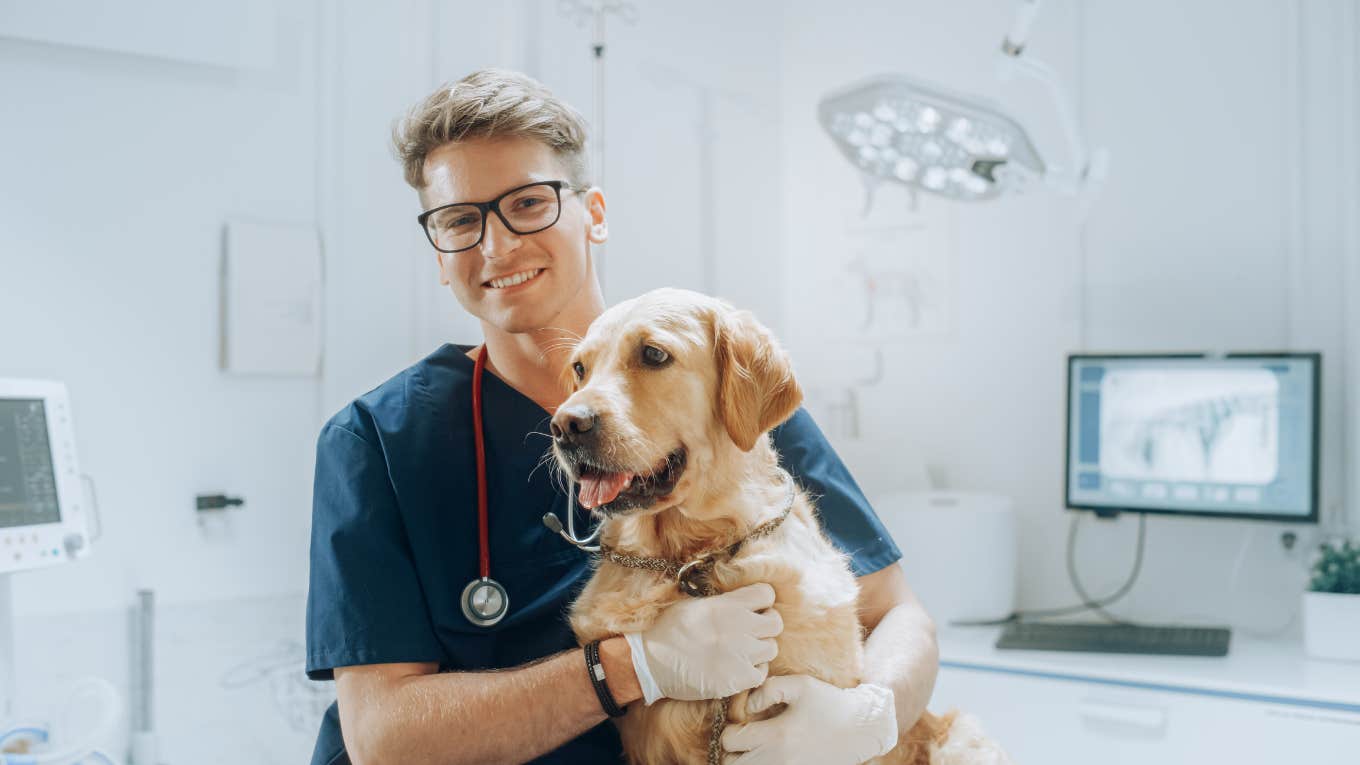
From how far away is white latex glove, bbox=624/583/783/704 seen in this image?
3.64ft

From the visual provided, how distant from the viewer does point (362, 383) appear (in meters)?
2.08

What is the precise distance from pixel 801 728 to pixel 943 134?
54.8 inches

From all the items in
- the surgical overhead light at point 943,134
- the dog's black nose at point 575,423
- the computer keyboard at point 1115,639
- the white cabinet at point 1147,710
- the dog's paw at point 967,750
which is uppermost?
the surgical overhead light at point 943,134

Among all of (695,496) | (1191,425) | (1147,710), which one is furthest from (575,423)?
(1191,425)

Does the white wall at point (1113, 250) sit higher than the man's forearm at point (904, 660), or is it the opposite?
the white wall at point (1113, 250)

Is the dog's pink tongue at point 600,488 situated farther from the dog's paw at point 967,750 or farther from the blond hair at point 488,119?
the dog's paw at point 967,750

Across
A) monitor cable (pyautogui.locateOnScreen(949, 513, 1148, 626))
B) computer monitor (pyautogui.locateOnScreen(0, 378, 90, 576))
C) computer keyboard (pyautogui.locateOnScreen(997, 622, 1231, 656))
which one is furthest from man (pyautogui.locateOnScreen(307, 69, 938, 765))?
monitor cable (pyautogui.locateOnScreen(949, 513, 1148, 626))

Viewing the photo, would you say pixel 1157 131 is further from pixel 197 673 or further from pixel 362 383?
pixel 197 673

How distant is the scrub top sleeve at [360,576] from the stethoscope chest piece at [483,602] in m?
0.05

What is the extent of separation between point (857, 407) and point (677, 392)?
2.11 meters

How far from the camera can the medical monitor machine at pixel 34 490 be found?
4.88 ft

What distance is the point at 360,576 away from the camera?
115cm

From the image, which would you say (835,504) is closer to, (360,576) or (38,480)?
(360,576)

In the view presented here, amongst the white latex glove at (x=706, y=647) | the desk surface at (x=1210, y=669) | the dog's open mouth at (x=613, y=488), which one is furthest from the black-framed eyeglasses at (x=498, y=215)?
the desk surface at (x=1210, y=669)
